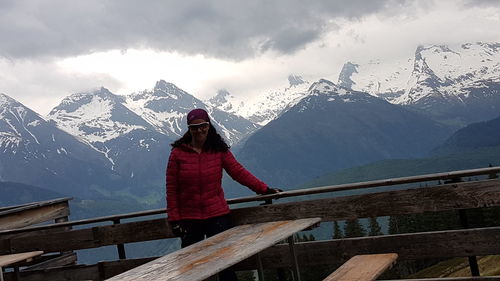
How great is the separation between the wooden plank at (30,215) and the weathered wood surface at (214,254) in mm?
4750

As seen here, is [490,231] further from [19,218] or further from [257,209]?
[19,218]

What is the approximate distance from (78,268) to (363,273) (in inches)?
185

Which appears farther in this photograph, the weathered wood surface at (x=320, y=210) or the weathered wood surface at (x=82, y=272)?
the weathered wood surface at (x=82, y=272)

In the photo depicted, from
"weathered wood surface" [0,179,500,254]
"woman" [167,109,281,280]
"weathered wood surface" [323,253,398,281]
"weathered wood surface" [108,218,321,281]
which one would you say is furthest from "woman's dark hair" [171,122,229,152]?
"weathered wood surface" [323,253,398,281]

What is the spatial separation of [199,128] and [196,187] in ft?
→ 2.35

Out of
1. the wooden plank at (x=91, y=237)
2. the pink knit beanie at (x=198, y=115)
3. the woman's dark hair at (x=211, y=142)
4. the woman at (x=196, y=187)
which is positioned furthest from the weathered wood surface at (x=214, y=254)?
the wooden plank at (x=91, y=237)

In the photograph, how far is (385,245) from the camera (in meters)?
6.63

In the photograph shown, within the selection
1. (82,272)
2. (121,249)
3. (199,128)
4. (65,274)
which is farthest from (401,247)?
(65,274)

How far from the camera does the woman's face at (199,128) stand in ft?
22.8

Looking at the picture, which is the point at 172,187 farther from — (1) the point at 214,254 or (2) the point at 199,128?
(1) the point at 214,254

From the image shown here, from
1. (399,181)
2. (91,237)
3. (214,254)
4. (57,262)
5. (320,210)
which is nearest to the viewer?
(214,254)

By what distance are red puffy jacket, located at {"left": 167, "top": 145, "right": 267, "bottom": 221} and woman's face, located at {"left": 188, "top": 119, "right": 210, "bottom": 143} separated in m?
0.21

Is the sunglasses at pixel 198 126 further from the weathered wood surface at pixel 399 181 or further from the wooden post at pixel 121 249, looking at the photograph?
the wooden post at pixel 121 249

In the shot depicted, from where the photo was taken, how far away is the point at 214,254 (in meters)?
5.10
